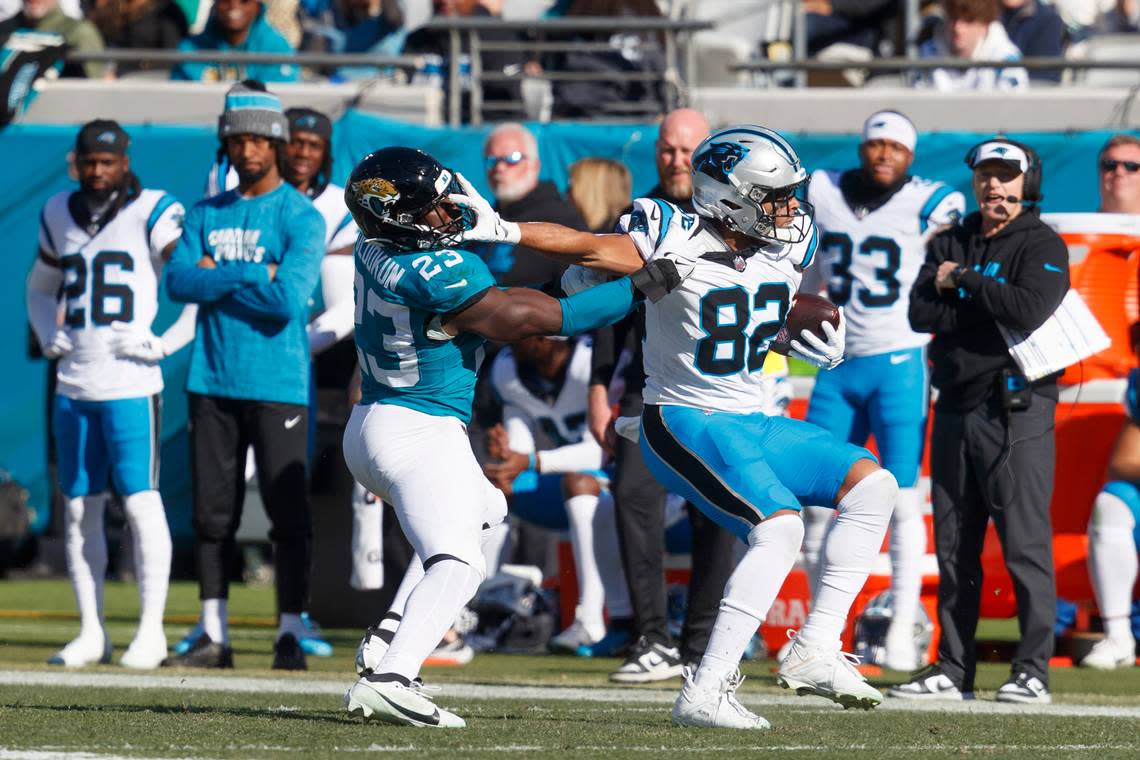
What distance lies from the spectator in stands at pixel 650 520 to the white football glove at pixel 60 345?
6.88 ft

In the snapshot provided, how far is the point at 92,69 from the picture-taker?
1279cm

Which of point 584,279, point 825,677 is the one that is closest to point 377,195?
point 584,279

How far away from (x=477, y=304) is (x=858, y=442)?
317 centimetres

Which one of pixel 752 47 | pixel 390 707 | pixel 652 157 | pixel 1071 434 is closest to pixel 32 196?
pixel 652 157

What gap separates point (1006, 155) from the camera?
6746 millimetres

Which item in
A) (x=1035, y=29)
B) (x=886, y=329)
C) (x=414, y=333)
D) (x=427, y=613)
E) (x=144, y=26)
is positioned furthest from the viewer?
(x=144, y=26)

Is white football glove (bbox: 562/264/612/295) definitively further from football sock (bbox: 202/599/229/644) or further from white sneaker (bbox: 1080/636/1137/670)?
white sneaker (bbox: 1080/636/1137/670)

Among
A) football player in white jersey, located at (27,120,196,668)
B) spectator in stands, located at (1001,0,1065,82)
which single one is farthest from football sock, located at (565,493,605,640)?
spectator in stands, located at (1001,0,1065,82)

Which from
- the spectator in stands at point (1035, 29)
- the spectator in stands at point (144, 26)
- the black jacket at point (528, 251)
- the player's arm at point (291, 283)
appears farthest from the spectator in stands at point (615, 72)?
the player's arm at point (291, 283)

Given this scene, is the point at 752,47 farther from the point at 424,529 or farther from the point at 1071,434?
the point at 424,529

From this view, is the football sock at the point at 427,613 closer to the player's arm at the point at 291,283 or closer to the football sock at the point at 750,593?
the football sock at the point at 750,593

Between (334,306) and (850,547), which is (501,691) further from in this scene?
(334,306)

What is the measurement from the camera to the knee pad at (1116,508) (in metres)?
8.09

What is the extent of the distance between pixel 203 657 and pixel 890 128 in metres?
3.52
